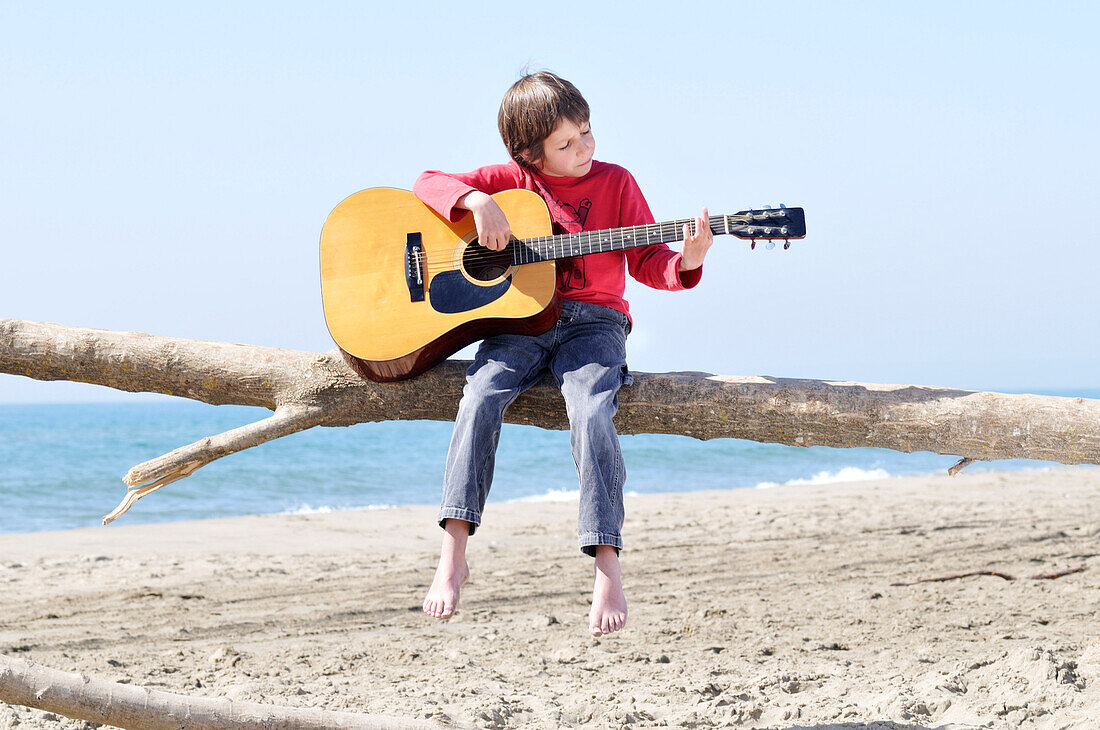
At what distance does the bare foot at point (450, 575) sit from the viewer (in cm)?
265

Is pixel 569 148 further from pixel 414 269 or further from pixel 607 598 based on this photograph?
pixel 607 598

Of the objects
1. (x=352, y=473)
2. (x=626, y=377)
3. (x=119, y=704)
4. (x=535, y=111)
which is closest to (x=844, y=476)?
(x=352, y=473)

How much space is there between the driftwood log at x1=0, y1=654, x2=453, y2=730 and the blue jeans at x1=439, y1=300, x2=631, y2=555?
0.93m

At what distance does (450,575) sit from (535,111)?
65.7 inches

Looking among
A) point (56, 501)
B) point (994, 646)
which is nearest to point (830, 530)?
point (994, 646)

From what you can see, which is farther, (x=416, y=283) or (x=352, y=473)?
(x=352, y=473)

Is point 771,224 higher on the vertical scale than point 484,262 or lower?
higher

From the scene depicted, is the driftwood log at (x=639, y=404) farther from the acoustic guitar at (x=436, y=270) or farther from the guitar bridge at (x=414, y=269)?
the guitar bridge at (x=414, y=269)

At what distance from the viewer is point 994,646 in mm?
3922

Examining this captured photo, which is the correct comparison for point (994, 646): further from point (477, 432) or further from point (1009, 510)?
point (1009, 510)

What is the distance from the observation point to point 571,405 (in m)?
2.88

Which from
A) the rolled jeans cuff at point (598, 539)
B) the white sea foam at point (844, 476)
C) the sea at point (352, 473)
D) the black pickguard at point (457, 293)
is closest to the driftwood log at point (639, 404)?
the black pickguard at point (457, 293)

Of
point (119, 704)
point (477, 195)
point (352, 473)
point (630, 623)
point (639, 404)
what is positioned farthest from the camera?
point (352, 473)

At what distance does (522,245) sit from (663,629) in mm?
2337
